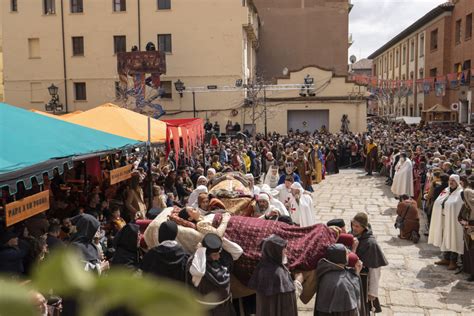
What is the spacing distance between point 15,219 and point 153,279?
542 cm

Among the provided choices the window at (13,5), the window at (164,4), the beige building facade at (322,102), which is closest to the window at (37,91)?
the window at (13,5)

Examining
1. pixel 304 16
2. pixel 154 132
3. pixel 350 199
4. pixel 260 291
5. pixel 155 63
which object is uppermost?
pixel 304 16

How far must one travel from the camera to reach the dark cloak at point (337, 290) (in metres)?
4.98

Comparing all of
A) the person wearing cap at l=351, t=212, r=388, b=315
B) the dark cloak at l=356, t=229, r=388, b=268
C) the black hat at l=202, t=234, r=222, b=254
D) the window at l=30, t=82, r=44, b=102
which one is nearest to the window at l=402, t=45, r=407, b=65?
the window at l=30, t=82, r=44, b=102

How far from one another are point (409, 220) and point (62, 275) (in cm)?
1114

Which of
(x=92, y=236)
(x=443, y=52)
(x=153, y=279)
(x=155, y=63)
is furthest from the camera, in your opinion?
(x=443, y=52)

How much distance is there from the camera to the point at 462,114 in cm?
3491

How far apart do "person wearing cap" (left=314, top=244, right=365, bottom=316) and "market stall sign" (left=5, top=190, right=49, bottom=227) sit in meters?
3.29

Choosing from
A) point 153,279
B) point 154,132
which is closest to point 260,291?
point 153,279

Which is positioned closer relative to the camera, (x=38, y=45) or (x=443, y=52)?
(x=38, y=45)

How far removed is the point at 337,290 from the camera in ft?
16.4

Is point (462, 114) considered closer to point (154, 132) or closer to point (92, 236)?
point (154, 132)

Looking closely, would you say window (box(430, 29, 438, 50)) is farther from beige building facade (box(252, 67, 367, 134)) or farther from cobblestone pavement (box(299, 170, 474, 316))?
cobblestone pavement (box(299, 170, 474, 316))

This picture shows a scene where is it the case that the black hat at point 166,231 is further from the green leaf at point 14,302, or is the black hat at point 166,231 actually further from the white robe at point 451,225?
the white robe at point 451,225
